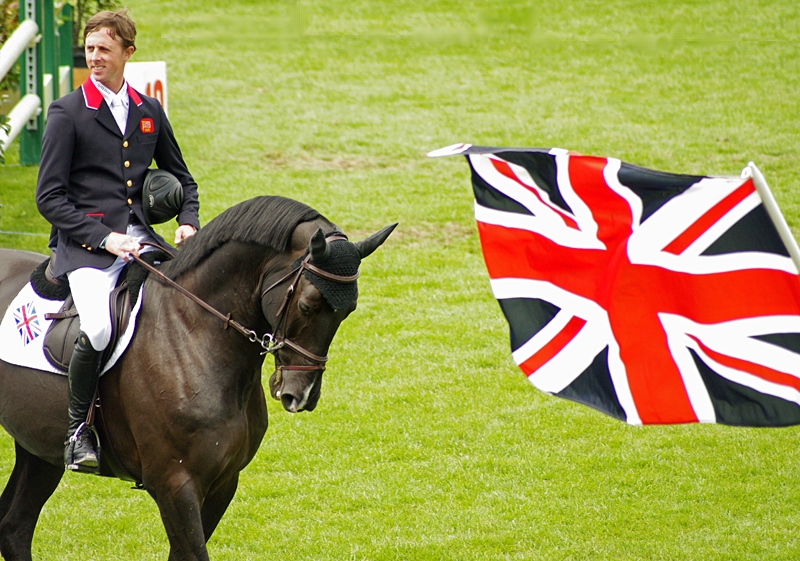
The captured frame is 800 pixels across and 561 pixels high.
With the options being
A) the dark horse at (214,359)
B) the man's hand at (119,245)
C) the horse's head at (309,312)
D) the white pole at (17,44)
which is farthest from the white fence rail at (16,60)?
the horse's head at (309,312)

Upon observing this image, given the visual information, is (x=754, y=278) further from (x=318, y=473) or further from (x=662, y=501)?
(x=318, y=473)

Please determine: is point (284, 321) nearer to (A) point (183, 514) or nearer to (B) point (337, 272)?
(B) point (337, 272)

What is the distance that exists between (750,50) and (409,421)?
15011 millimetres

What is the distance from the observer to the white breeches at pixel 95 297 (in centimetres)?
448

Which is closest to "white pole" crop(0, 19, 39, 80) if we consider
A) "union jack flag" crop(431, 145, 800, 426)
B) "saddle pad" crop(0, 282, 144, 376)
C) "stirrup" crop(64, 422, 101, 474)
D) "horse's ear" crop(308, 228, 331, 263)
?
"saddle pad" crop(0, 282, 144, 376)

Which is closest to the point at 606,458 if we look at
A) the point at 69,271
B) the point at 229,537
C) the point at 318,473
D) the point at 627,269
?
the point at 318,473

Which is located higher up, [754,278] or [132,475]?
[754,278]

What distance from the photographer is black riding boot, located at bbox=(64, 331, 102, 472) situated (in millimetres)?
4492

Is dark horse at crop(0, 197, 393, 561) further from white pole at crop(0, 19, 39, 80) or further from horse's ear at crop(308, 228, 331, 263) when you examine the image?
white pole at crop(0, 19, 39, 80)

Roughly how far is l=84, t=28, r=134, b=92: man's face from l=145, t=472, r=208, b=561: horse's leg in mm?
1889

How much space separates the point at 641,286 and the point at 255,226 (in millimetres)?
1690

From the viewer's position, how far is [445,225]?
511 inches

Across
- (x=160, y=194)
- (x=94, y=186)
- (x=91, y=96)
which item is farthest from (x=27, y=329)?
(x=91, y=96)

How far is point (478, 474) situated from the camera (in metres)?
6.96
